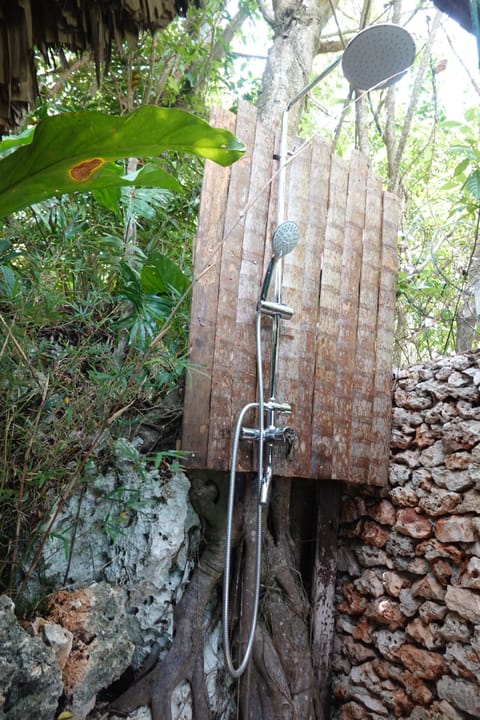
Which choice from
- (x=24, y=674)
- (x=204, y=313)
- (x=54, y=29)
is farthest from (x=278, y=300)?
(x=24, y=674)

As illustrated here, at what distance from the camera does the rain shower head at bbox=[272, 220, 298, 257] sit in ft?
6.03

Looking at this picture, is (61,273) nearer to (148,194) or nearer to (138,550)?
(148,194)

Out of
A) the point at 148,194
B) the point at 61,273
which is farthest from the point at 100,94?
the point at 61,273

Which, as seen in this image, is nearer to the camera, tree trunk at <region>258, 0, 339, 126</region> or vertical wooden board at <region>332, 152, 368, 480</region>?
vertical wooden board at <region>332, 152, 368, 480</region>

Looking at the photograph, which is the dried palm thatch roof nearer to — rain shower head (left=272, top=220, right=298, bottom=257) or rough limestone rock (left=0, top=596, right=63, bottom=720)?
rain shower head (left=272, top=220, right=298, bottom=257)

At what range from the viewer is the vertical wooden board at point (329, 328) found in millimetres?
2051

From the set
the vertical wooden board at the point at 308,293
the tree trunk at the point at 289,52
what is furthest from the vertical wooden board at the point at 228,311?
the tree trunk at the point at 289,52

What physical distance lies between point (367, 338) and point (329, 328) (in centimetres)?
19

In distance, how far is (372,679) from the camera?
2.11 m

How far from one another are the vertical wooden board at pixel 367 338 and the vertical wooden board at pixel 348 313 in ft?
0.08

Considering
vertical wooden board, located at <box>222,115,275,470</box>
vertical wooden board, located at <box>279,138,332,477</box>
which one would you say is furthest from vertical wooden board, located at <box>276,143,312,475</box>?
vertical wooden board, located at <box>222,115,275,470</box>

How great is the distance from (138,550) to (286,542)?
0.62 meters

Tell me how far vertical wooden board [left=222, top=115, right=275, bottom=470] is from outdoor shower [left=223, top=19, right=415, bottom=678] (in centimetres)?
4

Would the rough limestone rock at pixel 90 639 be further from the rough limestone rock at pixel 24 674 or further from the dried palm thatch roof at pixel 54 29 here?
the dried palm thatch roof at pixel 54 29
